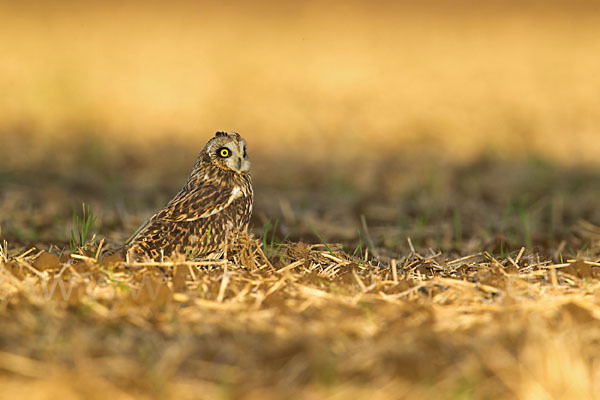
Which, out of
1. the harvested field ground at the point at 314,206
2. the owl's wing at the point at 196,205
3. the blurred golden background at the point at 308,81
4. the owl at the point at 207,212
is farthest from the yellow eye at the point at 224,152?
the blurred golden background at the point at 308,81

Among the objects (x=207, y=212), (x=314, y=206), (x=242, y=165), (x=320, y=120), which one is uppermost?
(x=242, y=165)

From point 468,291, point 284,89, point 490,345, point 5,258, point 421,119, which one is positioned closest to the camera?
point 490,345

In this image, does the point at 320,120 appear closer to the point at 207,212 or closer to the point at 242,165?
the point at 242,165

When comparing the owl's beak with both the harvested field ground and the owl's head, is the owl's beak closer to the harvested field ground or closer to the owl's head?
the owl's head

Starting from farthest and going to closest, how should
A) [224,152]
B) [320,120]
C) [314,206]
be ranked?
[320,120], [314,206], [224,152]

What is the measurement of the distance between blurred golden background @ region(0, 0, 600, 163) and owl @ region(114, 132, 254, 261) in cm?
487

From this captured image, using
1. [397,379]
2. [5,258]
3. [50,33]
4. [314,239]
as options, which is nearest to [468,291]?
[397,379]

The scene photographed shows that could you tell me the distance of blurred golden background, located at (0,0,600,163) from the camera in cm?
1057

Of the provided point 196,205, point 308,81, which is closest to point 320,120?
point 308,81

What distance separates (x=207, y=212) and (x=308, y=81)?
9327 millimetres

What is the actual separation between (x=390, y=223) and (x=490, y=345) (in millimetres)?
3747

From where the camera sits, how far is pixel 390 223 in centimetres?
688

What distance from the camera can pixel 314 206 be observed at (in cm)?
766

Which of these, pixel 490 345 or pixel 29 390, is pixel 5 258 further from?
pixel 490 345
